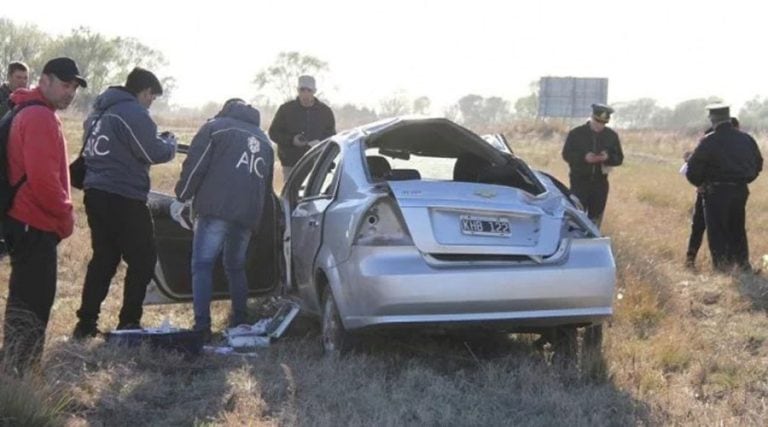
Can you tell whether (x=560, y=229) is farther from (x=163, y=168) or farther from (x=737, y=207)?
(x=163, y=168)

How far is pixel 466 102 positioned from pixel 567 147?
11465cm

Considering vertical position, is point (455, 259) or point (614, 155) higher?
point (614, 155)

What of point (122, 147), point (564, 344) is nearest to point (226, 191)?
point (122, 147)

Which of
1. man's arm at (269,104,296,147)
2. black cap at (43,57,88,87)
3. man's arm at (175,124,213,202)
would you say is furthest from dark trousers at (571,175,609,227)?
black cap at (43,57,88,87)

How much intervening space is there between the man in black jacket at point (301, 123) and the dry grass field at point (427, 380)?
264cm

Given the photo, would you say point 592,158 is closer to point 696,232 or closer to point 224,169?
point 696,232

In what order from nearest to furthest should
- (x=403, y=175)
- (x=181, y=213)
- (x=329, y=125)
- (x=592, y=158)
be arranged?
1. (x=403, y=175)
2. (x=181, y=213)
3. (x=592, y=158)
4. (x=329, y=125)

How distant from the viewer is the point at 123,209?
18.5 feet

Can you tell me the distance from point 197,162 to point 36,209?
1434mm

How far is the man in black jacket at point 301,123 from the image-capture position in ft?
29.8

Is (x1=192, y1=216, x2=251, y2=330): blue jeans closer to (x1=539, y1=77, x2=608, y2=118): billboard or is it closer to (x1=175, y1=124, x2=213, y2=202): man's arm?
(x1=175, y1=124, x2=213, y2=202): man's arm

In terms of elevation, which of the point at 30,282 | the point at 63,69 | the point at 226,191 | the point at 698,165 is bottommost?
the point at 30,282

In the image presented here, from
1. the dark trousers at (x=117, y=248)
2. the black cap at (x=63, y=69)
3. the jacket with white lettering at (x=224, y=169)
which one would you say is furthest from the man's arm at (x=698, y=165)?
the black cap at (x=63, y=69)

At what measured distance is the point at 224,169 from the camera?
18.8 feet
